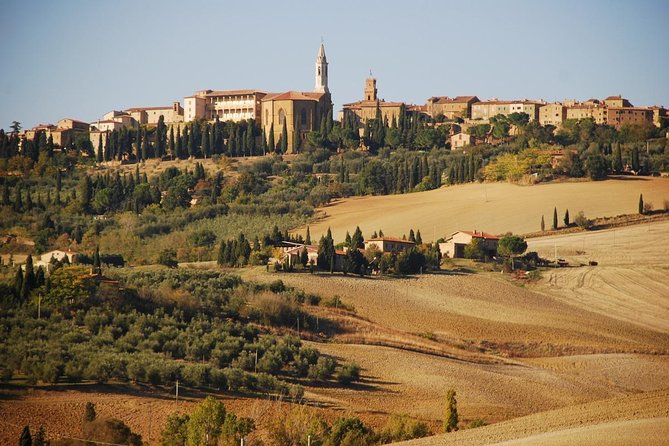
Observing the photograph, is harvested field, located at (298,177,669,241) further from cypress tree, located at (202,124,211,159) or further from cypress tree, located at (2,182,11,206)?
cypress tree, located at (2,182,11,206)

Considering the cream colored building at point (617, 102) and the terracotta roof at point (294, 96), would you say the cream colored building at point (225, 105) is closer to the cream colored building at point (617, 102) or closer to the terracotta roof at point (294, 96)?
the terracotta roof at point (294, 96)

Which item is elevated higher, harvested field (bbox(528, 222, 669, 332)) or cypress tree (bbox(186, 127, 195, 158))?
cypress tree (bbox(186, 127, 195, 158))

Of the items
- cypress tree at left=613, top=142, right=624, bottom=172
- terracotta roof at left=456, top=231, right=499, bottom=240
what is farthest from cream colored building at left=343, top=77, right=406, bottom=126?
terracotta roof at left=456, top=231, right=499, bottom=240

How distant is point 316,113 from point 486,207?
114 ft

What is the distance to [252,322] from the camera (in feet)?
180

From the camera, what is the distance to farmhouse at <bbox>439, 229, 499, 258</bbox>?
71.2 metres

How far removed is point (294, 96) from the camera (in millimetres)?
112875

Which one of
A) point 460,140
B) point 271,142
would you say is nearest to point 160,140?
point 271,142

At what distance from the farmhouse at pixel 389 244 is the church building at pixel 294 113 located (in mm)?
37000

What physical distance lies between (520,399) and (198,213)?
4323 centimetres

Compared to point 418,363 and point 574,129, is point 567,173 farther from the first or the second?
point 418,363

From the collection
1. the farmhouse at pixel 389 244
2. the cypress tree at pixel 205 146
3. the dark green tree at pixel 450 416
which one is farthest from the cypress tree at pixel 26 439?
the cypress tree at pixel 205 146

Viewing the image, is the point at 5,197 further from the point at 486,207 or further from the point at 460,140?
the point at 460,140

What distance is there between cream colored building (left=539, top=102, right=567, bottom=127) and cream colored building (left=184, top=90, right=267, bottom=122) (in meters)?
21.7
